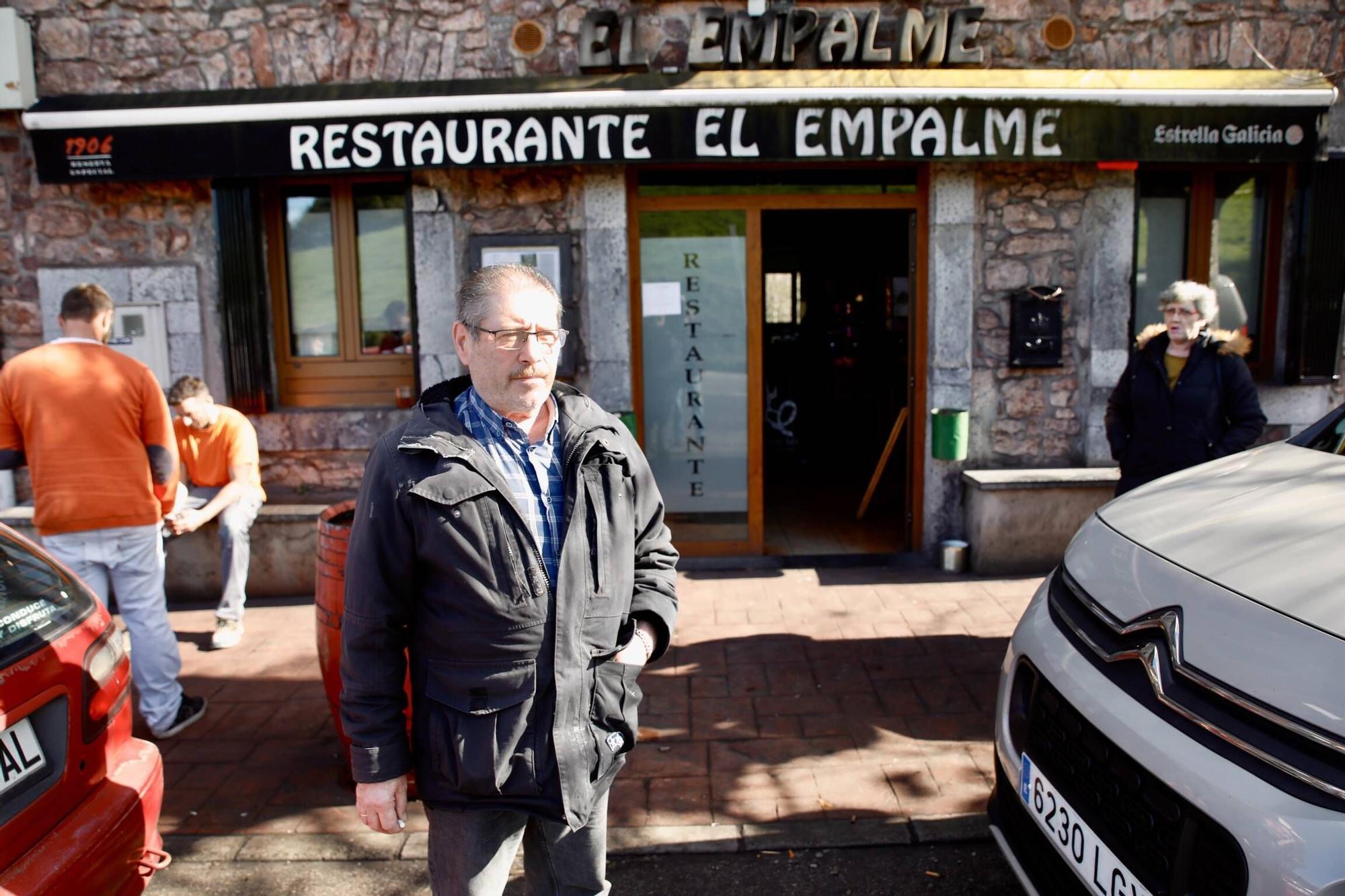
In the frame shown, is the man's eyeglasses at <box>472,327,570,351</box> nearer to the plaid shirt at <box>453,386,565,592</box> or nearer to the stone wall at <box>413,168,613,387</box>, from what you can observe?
the plaid shirt at <box>453,386,565,592</box>

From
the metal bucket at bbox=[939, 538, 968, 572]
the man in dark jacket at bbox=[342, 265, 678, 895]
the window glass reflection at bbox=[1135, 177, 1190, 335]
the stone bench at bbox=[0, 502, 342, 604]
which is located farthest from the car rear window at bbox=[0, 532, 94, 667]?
the window glass reflection at bbox=[1135, 177, 1190, 335]

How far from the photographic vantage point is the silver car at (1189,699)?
5.29 ft

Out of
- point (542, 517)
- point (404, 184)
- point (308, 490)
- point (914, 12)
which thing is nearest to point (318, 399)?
point (308, 490)

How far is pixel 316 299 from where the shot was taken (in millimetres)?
6652

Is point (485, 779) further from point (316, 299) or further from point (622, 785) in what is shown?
point (316, 299)

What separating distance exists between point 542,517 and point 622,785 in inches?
76.7

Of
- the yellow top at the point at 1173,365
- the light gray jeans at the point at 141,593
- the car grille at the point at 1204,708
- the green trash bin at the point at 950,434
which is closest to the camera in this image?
the car grille at the point at 1204,708

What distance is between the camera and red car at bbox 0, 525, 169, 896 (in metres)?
2.13

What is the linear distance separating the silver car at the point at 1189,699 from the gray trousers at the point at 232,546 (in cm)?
424

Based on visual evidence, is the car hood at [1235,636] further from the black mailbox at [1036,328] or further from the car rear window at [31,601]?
the black mailbox at [1036,328]

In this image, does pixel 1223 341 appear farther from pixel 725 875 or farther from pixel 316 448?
pixel 316 448

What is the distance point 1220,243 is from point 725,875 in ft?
18.6

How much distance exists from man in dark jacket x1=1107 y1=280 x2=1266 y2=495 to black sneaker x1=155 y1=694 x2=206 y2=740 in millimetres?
4296

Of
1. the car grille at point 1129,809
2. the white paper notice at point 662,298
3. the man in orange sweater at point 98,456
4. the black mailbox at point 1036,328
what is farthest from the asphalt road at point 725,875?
the white paper notice at point 662,298
